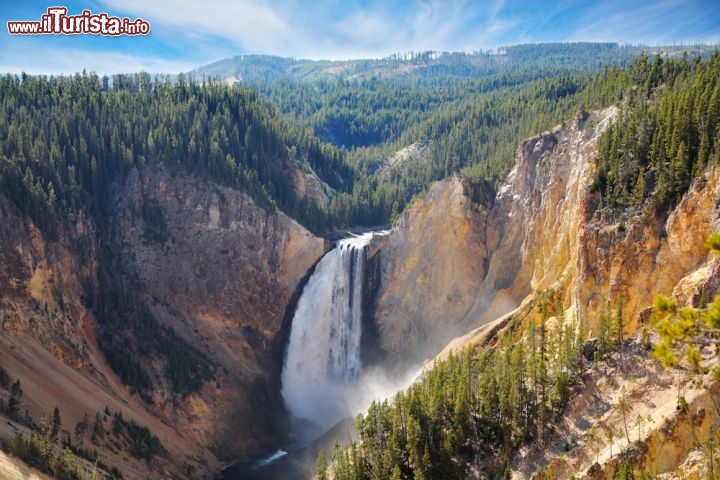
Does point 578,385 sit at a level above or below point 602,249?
below

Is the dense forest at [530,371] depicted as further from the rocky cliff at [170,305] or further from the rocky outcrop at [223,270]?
the rocky outcrop at [223,270]

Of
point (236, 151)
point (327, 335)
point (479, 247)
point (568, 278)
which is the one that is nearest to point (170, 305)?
point (327, 335)

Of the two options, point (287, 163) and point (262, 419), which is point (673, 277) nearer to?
point (262, 419)

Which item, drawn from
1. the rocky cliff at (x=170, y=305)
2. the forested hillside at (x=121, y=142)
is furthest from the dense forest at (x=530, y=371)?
the forested hillside at (x=121, y=142)

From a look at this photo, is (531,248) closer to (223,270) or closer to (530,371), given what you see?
(530,371)

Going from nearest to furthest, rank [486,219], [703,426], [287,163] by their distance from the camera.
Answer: [703,426]
[486,219]
[287,163]

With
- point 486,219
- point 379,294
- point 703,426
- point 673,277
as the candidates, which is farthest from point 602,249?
point 379,294

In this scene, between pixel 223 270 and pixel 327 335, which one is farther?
pixel 327 335
